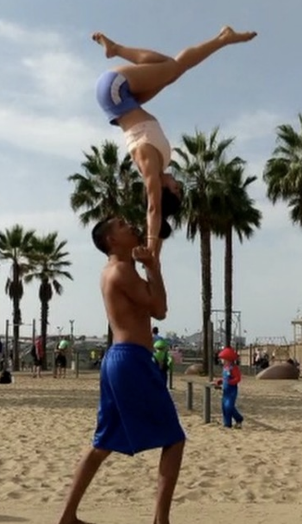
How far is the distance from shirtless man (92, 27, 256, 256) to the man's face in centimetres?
16

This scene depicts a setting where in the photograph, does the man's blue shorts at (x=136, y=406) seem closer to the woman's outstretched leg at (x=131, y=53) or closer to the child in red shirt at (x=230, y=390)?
the woman's outstretched leg at (x=131, y=53)

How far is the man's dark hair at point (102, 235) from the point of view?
444 centimetres

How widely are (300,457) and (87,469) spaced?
522 cm

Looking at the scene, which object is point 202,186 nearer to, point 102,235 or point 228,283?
point 228,283

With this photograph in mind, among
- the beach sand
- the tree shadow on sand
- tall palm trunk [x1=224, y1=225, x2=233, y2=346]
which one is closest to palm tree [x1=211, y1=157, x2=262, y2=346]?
tall palm trunk [x1=224, y1=225, x2=233, y2=346]

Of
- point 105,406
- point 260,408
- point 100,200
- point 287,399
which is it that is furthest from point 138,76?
point 100,200

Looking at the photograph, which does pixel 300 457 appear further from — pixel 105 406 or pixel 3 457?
pixel 105 406

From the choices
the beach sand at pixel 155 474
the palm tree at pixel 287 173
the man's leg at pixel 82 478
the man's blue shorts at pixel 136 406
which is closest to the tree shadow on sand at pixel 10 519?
the beach sand at pixel 155 474

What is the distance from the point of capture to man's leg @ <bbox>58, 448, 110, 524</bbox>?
4297mm

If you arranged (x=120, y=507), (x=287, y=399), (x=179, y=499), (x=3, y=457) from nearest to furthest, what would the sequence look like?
1. (x=120, y=507)
2. (x=179, y=499)
3. (x=3, y=457)
4. (x=287, y=399)

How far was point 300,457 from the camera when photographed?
29.9 feet

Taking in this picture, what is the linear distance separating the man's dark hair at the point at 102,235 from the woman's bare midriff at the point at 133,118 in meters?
0.47

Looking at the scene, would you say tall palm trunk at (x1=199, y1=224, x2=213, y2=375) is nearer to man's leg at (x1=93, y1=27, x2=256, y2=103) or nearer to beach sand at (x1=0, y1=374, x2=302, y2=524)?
beach sand at (x1=0, y1=374, x2=302, y2=524)

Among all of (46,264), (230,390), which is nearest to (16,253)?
(46,264)
